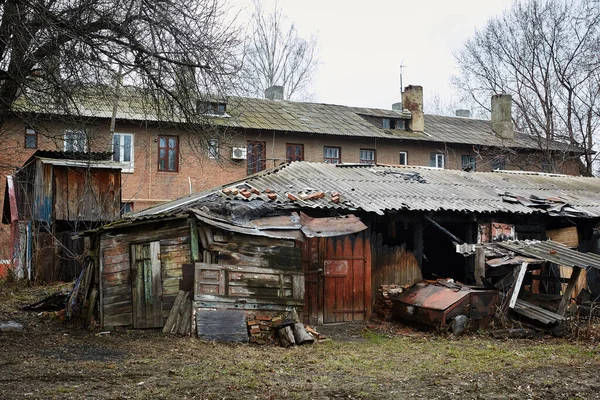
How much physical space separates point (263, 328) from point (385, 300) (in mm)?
3338

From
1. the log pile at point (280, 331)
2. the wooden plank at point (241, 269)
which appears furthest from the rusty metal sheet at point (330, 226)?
the log pile at point (280, 331)

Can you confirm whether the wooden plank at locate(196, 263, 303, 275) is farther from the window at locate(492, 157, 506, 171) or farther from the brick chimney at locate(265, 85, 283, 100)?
the window at locate(492, 157, 506, 171)

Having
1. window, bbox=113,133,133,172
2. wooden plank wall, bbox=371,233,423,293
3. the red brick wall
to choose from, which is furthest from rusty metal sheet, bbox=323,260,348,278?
window, bbox=113,133,133,172

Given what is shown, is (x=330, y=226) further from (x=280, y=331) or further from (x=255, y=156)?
(x=255, y=156)

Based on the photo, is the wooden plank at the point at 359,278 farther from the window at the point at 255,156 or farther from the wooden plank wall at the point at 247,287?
the window at the point at 255,156

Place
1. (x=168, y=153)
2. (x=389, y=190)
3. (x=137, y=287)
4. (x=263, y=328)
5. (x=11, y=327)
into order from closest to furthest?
1. (x=263, y=328)
2. (x=11, y=327)
3. (x=137, y=287)
4. (x=389, y=190)
5. (x=168, y=153)

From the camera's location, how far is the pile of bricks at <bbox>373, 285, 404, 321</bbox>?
45.7 ft

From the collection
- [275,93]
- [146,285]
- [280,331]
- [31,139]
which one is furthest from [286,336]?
[275,93]

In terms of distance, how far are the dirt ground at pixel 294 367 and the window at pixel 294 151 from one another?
1442 cm

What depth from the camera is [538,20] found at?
30.6 m

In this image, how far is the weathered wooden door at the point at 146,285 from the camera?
11914 mm

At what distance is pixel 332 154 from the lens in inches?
1068

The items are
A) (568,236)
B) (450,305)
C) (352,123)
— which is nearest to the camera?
(450,305)

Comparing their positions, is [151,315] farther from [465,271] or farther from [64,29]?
[465,271]
